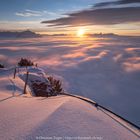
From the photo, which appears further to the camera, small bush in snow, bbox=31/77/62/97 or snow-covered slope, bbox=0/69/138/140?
small bush in snow, bbox=31/77/62/97

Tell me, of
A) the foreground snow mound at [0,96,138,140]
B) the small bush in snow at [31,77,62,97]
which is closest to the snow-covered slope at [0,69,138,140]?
the foreground snow mound at [0,96,138,140]

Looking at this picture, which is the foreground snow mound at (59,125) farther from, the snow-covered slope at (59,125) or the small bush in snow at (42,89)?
the small bush in snow at (42,89)

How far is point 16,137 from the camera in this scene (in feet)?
22.0

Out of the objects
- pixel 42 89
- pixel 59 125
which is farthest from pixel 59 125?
pixel 42 89

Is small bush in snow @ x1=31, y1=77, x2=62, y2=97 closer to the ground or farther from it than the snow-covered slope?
closer to the ground

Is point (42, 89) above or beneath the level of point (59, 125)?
beneath

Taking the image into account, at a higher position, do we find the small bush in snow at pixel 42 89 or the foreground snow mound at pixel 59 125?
the foreground snow mound at pixel 59 125

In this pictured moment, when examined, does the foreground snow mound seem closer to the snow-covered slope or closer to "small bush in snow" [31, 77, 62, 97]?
the snow-covered slope

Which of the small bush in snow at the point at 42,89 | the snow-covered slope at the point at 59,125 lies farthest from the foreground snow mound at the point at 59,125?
the small bush in snow at the point at 42,89

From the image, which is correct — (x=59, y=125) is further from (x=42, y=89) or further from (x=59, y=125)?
(x=42, y=89)

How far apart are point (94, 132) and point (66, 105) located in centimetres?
298

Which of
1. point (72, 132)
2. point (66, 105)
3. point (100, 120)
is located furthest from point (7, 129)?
point (100, 120)

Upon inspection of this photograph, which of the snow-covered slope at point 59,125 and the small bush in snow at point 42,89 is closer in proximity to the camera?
the snow-covered slope at point 59,125

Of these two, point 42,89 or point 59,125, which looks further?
point 42,89
